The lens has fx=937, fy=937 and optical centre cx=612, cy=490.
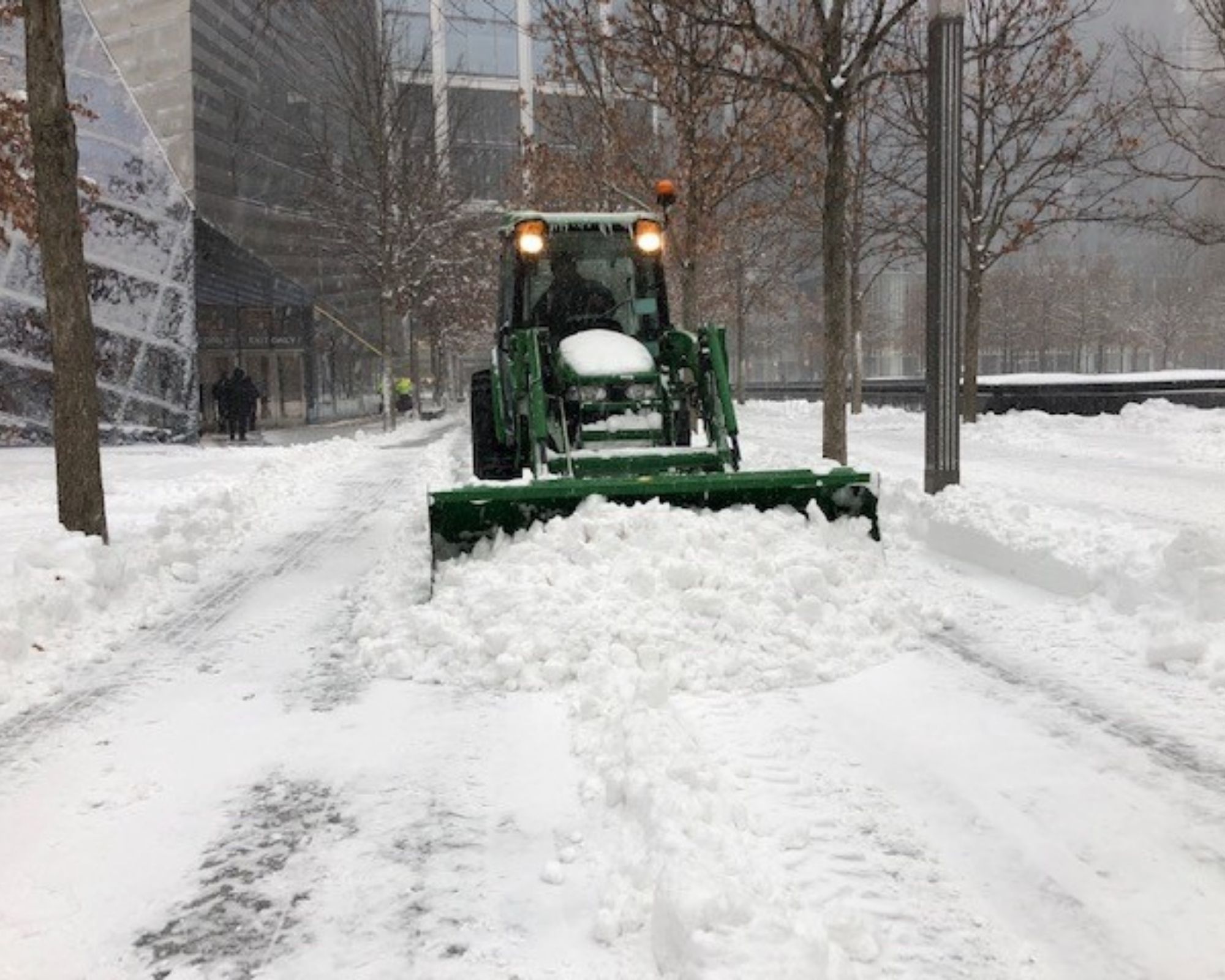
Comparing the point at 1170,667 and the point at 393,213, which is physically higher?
the point at 393,213

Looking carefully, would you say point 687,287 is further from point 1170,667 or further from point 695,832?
point 695,832

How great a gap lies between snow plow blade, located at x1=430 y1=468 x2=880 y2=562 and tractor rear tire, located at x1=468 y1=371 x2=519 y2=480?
3.03 metres

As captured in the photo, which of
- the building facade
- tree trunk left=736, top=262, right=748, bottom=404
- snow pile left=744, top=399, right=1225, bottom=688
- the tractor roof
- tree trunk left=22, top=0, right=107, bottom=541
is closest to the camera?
snow pile left=744, top=399, right=1225, bottom=688

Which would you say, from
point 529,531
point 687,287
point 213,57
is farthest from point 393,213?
point 529,531

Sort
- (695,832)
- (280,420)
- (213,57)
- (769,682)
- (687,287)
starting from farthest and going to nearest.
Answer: (280,420) < (213,57) < (687,287) < (769,682) < (695,832)

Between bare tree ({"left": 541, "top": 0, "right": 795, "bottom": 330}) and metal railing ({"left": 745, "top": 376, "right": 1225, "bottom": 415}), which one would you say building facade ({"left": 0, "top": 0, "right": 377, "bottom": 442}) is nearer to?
bare tree ({"left": 541, "top": 0, "right": 795, "bottom": 330})

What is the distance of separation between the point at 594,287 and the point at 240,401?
605 inches

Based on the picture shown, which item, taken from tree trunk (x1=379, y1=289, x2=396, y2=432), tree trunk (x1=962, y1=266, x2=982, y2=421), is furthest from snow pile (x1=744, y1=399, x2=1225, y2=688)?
tree trunk (x1=379, y1=289, x2=396, y2=432)

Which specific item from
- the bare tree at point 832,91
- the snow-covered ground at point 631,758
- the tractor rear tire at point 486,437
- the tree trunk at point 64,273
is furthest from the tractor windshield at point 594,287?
the tree trunk at point 64,273

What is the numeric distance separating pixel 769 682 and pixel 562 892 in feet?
6.03

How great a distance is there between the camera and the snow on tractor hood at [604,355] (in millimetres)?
7043

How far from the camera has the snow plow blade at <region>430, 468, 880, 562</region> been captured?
5336 mm

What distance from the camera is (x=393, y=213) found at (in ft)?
82.5

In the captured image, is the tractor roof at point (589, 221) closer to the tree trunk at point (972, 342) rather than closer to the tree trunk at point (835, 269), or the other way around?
the tree trunk at point (835, 269)
